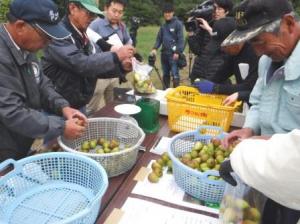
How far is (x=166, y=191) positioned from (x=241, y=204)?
48cm

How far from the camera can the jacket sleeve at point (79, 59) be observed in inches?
94.8

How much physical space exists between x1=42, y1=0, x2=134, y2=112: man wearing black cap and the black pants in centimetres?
153

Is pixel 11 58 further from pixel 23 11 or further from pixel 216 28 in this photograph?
pixel 216 28

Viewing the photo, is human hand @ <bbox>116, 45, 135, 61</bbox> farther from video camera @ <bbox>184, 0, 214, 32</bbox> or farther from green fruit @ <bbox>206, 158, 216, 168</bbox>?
video camera @ <bbox>184, 0, 214, 32</bbox>

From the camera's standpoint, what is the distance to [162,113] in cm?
276

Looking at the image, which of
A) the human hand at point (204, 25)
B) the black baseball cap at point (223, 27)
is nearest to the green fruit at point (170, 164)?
the black baseball cap at point (223, 27)

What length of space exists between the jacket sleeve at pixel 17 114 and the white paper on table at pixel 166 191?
1.83 ft

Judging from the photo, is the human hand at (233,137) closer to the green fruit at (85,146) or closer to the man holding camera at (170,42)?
the green fruit at (85,146)

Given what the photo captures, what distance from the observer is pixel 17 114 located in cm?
171

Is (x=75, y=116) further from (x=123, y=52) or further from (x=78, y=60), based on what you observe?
(x=123, y=52)

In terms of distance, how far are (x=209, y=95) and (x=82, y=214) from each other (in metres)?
1.68

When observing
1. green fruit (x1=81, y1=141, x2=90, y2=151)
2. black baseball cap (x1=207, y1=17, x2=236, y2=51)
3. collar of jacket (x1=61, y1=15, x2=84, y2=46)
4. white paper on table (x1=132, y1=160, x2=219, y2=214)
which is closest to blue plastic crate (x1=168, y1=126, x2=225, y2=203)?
white paper on table (x1=132, y1=160, x2=219, y2=214)

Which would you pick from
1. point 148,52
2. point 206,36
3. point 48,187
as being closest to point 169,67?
point 206,36

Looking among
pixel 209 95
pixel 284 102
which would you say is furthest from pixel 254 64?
pixel 284 102
